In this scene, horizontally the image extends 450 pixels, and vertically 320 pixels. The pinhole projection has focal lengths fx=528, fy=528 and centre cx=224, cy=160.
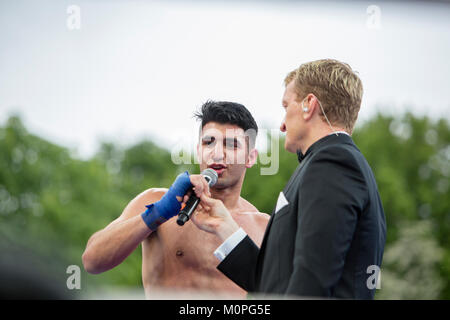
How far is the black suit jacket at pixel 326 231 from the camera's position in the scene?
4.93 feet

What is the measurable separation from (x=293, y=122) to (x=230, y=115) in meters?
0.71

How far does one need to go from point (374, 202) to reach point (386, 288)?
30.7 feet

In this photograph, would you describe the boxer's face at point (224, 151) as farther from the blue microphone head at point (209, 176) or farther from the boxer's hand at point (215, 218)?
the boxer's hand at point (215, 218)

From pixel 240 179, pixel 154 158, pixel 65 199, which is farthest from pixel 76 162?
pixel 240 179

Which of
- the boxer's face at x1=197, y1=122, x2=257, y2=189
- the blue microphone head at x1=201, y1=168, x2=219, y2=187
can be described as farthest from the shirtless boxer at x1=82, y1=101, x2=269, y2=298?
the blue microphone head at x1=201, y1=168, x2=219, y2=187

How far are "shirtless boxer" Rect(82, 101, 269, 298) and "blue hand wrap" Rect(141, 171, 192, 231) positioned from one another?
35mm

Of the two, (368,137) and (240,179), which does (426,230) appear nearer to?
(368,137)

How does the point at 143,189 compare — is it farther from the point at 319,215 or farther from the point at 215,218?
the point at 319,215

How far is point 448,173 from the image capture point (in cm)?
1265

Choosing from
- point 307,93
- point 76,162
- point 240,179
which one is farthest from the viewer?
point 76,162

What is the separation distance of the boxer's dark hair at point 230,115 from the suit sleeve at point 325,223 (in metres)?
0.99

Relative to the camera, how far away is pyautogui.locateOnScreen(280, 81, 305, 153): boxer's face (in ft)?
6.08

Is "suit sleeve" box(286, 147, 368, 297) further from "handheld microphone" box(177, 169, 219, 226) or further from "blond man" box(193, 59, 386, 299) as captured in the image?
"handheld microphone" box(177, 169, 219, 226)

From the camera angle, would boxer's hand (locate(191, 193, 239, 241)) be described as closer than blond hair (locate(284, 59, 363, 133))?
No
